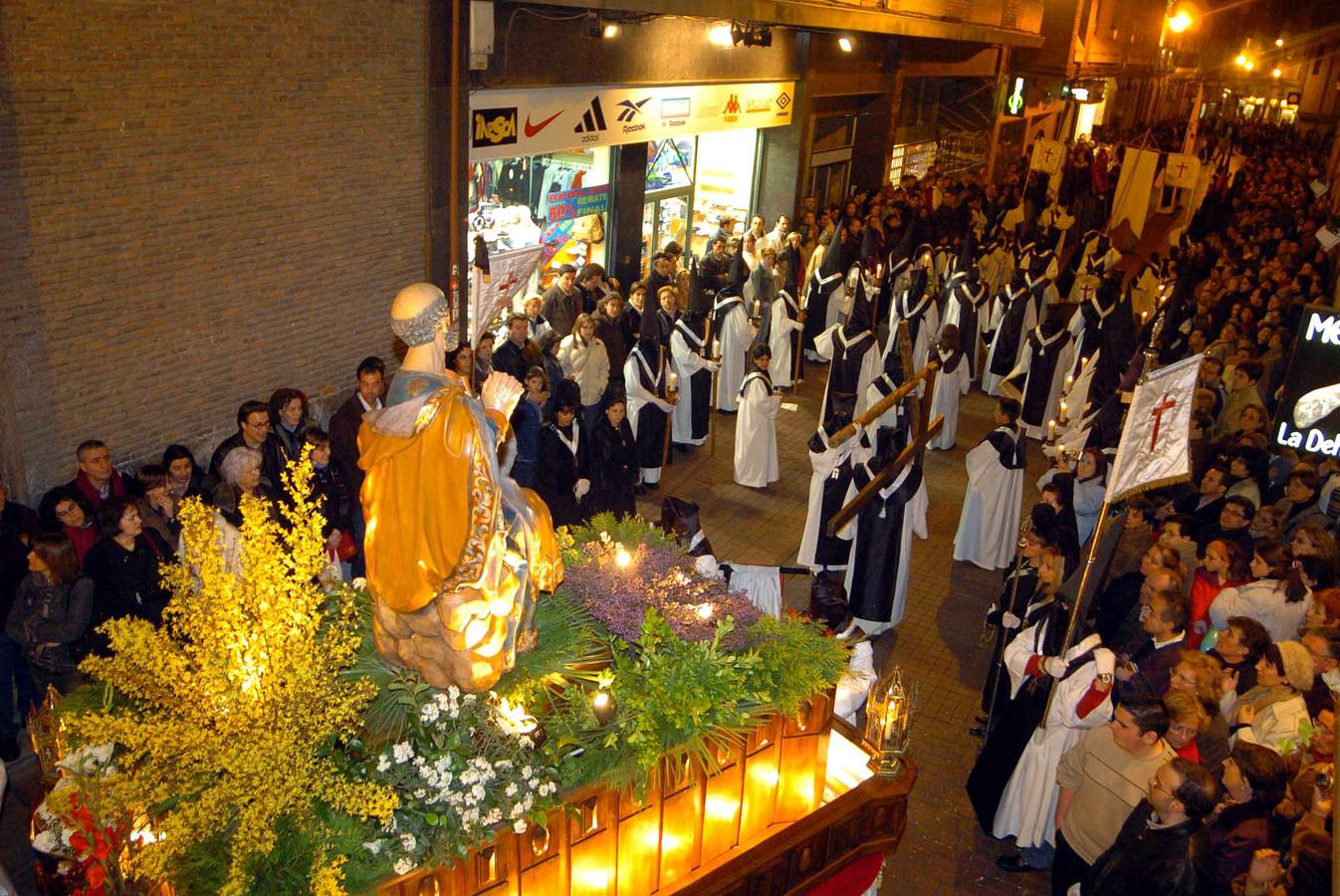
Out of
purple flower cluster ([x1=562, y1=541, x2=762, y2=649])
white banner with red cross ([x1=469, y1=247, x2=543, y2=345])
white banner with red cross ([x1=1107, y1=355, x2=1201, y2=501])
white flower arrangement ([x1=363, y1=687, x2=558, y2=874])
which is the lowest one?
white flower arrangement ([x1=363, y1=687, x2=558, y2=874])

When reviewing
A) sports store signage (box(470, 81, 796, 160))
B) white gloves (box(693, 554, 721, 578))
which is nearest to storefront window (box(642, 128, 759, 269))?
sports store signage (box(470, 81, 796, 160))

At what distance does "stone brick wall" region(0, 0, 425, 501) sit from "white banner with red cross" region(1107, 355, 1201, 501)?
276 inches

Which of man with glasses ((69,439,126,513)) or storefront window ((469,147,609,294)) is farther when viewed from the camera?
storefront window ((469,147,609,294))

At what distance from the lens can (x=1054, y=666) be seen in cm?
643

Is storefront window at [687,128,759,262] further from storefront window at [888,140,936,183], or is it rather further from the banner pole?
the banner pole

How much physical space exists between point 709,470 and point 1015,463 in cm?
366

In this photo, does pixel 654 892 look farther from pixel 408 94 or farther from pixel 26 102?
pixel 408 94

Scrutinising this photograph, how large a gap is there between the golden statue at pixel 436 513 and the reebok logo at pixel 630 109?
1138 centimetres

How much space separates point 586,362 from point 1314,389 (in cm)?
656

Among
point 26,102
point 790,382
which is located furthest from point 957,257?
point 26,102

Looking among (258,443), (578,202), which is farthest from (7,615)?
(578,202)

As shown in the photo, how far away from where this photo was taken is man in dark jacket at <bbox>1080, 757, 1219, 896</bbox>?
514 cm

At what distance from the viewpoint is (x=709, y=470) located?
12.9 m

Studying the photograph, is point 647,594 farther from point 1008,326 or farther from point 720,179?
point 720,179
